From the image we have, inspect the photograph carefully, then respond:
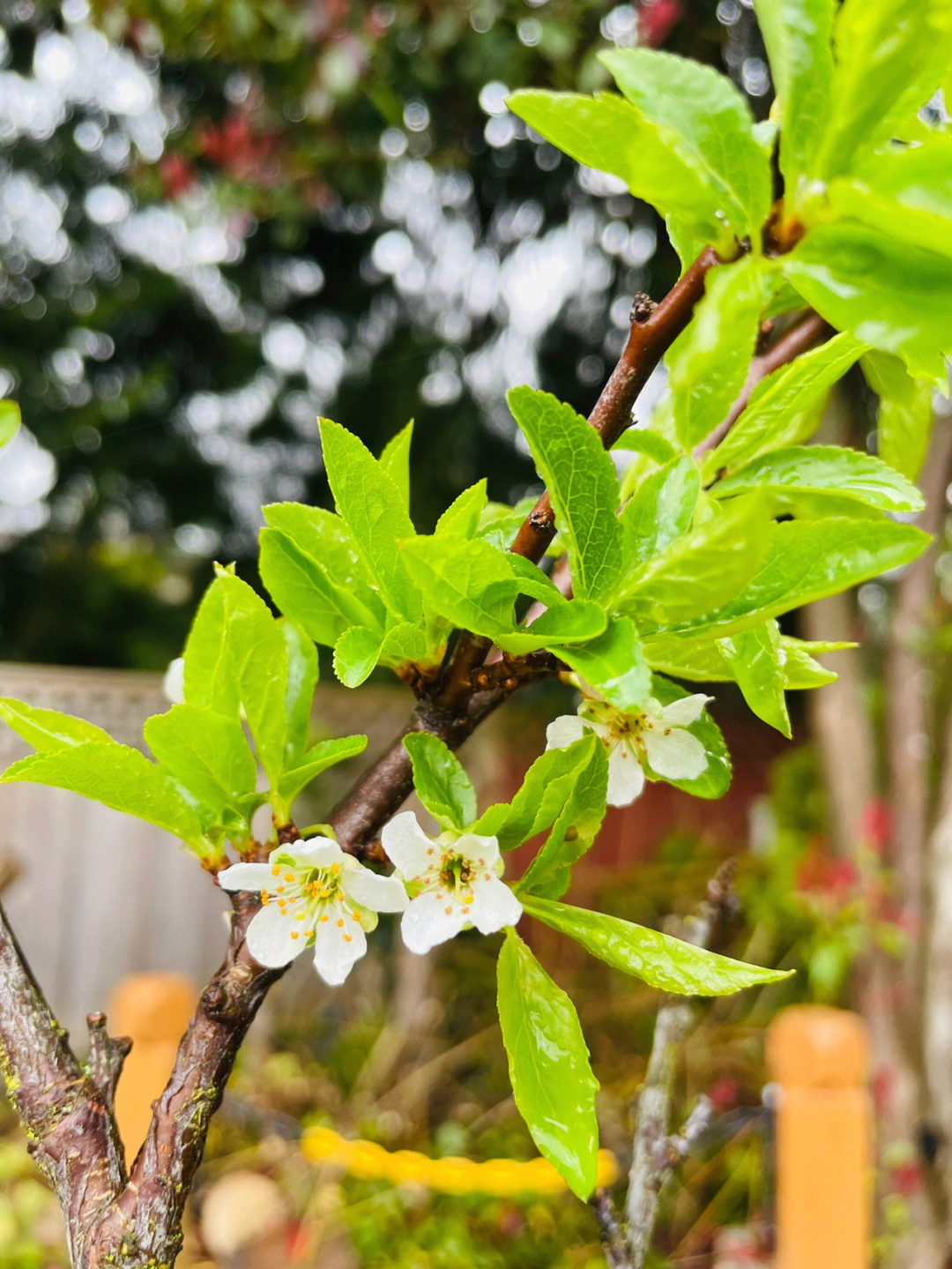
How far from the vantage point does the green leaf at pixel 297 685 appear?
335 mm

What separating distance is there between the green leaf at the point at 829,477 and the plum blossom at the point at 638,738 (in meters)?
0.07

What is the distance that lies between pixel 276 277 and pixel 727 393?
252cm

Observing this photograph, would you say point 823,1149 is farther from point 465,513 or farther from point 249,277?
point 249,277

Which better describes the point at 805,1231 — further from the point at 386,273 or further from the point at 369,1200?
the point at 386,273

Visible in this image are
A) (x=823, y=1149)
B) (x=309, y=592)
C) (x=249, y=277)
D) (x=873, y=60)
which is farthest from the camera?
(x=249, y=277)

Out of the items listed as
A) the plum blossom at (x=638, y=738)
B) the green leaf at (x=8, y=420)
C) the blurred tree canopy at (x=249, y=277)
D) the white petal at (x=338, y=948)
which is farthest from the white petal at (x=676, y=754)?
the blurred tree canopy at (x=249, y=277)

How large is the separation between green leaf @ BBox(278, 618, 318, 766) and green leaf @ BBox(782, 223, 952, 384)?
200 mm

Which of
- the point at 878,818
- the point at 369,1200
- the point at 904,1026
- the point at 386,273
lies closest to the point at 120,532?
the point at 386,273

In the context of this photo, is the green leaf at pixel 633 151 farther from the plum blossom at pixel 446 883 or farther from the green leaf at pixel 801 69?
the plum blossom at pixel 446 883

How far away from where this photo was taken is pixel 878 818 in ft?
6.24

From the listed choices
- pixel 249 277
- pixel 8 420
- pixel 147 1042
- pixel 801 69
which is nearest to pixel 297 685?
pixel 8 420

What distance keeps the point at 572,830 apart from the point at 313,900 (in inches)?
3.4

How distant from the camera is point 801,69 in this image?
231 millimetres

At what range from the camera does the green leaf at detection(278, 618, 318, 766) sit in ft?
1.10
